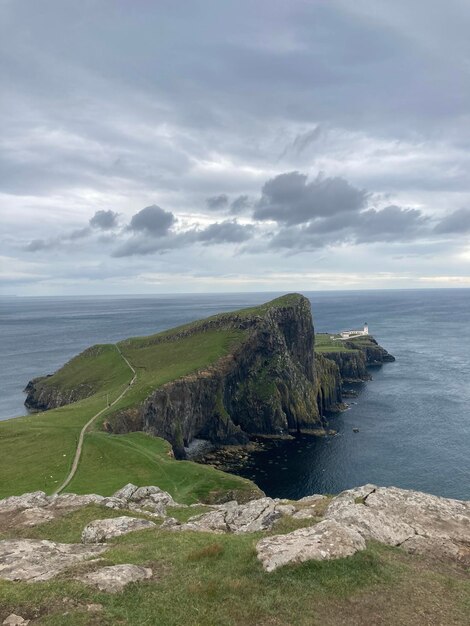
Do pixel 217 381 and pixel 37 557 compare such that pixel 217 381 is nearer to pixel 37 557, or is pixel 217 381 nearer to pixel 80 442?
pixel 80 442

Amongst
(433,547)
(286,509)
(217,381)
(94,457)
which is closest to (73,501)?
(286,509)

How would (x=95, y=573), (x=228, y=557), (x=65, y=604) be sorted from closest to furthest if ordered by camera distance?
(x=65, y=604) → (x=95, y=573) → (x=228, y=557)

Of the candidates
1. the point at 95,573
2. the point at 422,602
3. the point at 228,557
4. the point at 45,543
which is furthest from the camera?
Answer: the point at 45,543

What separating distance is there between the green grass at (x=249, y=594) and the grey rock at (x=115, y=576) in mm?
457

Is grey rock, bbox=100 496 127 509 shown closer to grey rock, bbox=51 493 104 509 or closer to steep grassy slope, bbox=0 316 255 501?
grey rock, bbox=51 493 104 509

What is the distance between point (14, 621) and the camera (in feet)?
50.9

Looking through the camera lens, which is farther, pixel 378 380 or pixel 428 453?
pixel 378 380

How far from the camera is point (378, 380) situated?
6063 inches

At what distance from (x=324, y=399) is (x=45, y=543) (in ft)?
354

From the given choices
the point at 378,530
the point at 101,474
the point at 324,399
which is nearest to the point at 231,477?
the point at 101,474

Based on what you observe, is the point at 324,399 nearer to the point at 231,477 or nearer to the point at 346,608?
the point at 231,477

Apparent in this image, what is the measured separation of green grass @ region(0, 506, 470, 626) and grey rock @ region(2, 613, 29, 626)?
234mm

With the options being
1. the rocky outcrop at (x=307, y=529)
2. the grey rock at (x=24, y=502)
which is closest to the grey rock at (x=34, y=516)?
the rocky outcrop at (x=307, y=529)

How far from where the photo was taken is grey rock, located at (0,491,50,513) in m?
34.1
